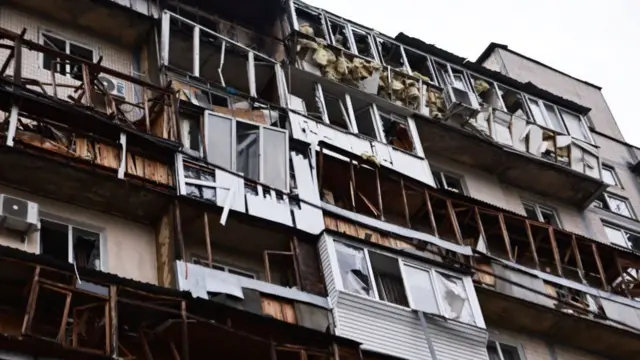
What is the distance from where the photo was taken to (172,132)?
16.1 m

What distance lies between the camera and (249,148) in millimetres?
17000

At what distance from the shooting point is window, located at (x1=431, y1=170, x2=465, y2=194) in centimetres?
2198

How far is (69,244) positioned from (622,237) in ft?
52.3

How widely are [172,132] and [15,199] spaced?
131 inches

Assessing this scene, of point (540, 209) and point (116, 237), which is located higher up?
point (540, 209)

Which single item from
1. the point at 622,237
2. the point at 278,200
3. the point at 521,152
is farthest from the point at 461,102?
the point at 278,200

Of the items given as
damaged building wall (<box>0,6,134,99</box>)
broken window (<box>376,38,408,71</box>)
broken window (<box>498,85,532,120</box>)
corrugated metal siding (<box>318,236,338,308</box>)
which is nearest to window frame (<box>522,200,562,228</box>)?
broken window (<box>498,85,532,120</box>)

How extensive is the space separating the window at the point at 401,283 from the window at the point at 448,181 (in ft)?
18.3

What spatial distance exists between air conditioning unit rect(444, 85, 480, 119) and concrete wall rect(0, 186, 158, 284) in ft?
31.8

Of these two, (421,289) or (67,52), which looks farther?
(67,52)

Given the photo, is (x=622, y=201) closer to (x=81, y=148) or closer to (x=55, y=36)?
(x=55, y=36)

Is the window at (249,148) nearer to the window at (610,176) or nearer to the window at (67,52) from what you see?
the window at (67,52)

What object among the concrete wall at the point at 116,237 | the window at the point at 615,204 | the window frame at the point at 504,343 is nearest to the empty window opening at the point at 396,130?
the window frame at the point at 504,343

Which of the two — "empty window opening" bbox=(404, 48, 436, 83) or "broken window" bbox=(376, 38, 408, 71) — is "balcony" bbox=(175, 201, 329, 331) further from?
"empty window opening" bbox=(404, 48, 436, 83)
